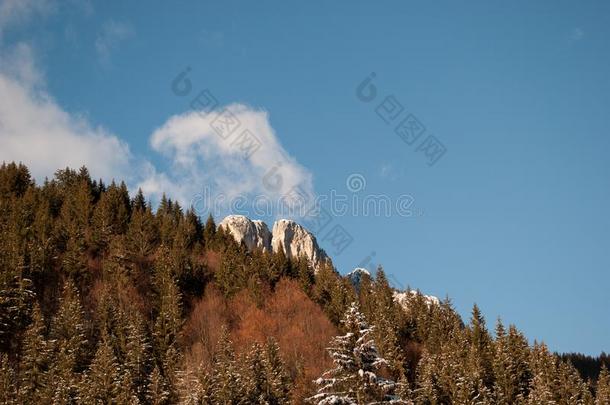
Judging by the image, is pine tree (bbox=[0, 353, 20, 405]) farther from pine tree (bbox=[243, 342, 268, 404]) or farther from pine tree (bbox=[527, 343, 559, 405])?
pine tree (bbox=[527, 343, 559, 405])

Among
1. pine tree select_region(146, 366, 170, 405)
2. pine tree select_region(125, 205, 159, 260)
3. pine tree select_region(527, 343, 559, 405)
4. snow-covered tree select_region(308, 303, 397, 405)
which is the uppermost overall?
pine tree select_region(125, 205, 159, 260)

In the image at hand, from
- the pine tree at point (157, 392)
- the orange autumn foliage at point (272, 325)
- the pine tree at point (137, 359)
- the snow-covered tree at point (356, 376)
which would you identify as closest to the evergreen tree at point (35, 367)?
the pine tree at point (137, 359)

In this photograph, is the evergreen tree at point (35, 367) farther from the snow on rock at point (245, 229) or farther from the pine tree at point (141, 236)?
the snow on rock at point (245, 229)

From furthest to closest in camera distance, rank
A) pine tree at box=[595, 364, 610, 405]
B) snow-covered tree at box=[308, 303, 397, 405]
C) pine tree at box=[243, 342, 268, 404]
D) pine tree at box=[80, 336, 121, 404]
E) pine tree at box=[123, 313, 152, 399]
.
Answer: pine tree at box=[595, 364, 610, 405], pine tree at box=[123, 313, 152, 399], pine tree at box=[243, 342, 268, 404], pine tree at box=[80, 336, 121, 404], snow-covered tree at box=[308, 303, 397, 405]

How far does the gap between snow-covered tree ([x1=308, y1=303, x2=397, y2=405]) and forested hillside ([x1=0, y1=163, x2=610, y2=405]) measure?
61 mm

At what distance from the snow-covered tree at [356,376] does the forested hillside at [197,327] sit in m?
0.06

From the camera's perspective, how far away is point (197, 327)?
89.4 metres

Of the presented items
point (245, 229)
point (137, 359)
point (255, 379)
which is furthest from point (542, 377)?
point (245, 229)

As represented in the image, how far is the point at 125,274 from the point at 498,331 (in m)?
53.2

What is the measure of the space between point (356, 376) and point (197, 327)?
215ft

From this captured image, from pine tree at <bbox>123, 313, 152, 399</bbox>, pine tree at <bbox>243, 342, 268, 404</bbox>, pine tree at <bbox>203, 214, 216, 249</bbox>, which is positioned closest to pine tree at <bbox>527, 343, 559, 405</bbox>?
pine tree at <bbox>243, 342, 268, 404</bbox>

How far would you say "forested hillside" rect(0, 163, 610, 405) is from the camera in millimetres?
58031

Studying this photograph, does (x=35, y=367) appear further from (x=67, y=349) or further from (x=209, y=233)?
(x=209, y=233)

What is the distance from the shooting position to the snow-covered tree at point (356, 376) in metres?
27.0
